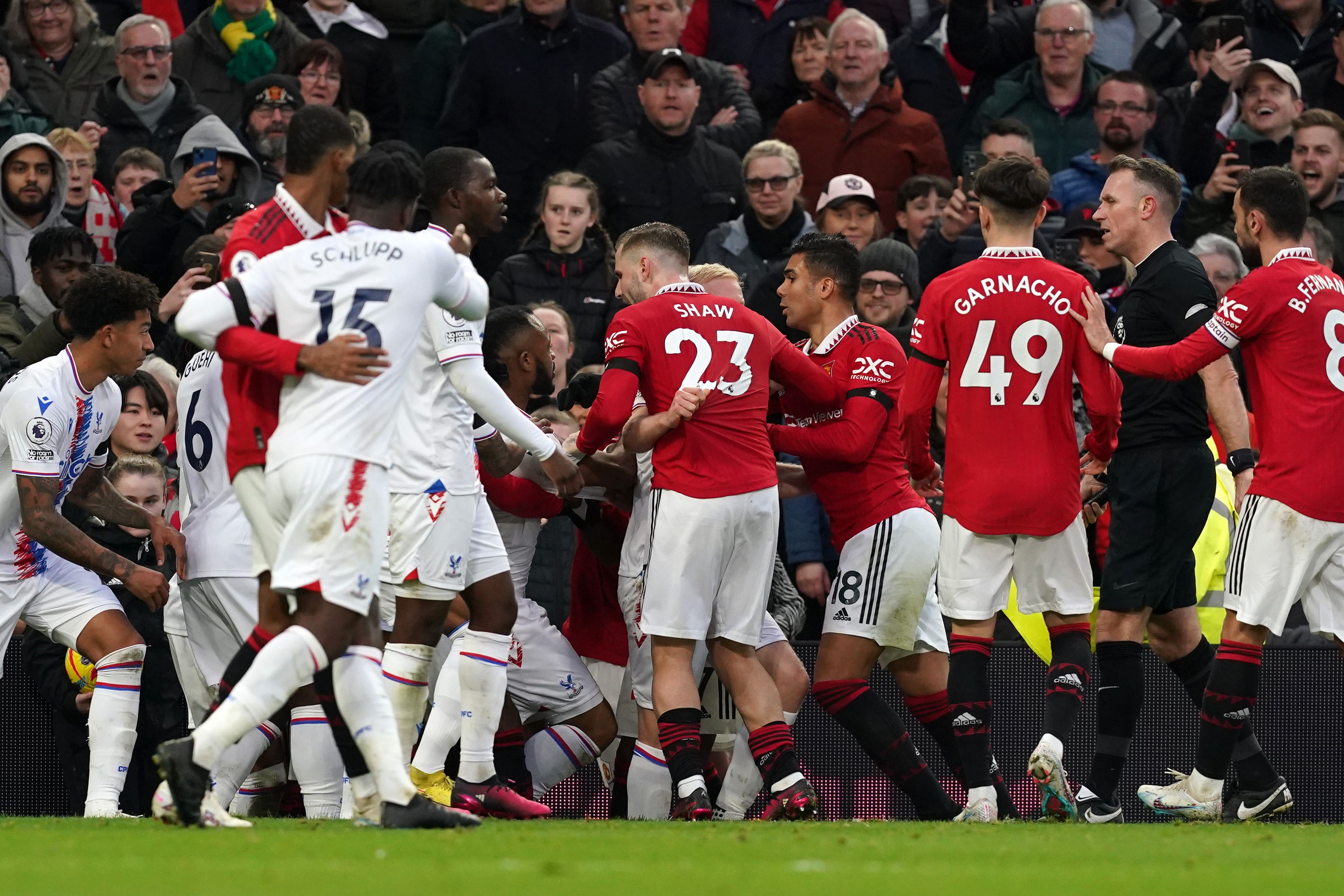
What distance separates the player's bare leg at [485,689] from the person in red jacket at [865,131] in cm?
642

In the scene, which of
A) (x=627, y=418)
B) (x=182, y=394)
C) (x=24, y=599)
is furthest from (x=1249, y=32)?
(x=24, y=599)

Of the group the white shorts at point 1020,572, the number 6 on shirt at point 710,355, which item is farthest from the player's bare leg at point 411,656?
the white shorts at point 1020,572

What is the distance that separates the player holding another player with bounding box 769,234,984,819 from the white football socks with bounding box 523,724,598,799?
146cm

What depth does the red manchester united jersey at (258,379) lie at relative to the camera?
6.74 meters

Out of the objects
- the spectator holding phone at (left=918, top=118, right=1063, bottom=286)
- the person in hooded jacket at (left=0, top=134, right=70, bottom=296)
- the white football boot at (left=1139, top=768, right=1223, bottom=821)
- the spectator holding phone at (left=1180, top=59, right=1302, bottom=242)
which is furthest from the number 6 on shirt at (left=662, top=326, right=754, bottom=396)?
the spectator holding phone at (left=1180, top=59, right=1302, bottom=242)

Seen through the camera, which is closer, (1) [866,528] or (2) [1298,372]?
(2) [1298,372]

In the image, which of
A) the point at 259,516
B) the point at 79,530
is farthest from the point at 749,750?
the point at 79,530

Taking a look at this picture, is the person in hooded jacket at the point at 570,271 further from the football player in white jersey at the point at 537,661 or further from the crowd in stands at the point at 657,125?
the football player in white jersey at the point at 537,661

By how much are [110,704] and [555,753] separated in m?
2.23

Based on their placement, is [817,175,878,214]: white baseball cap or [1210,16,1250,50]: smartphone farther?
[1210,16,1250,50]: smartphone

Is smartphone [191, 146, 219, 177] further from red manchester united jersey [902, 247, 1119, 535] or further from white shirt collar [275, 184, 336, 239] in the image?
red manchester united jersey [902, 247, 1119, 535]

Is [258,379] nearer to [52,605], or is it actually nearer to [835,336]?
[52,605]

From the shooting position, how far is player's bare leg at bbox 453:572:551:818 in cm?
822

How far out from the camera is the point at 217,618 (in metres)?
8.60
